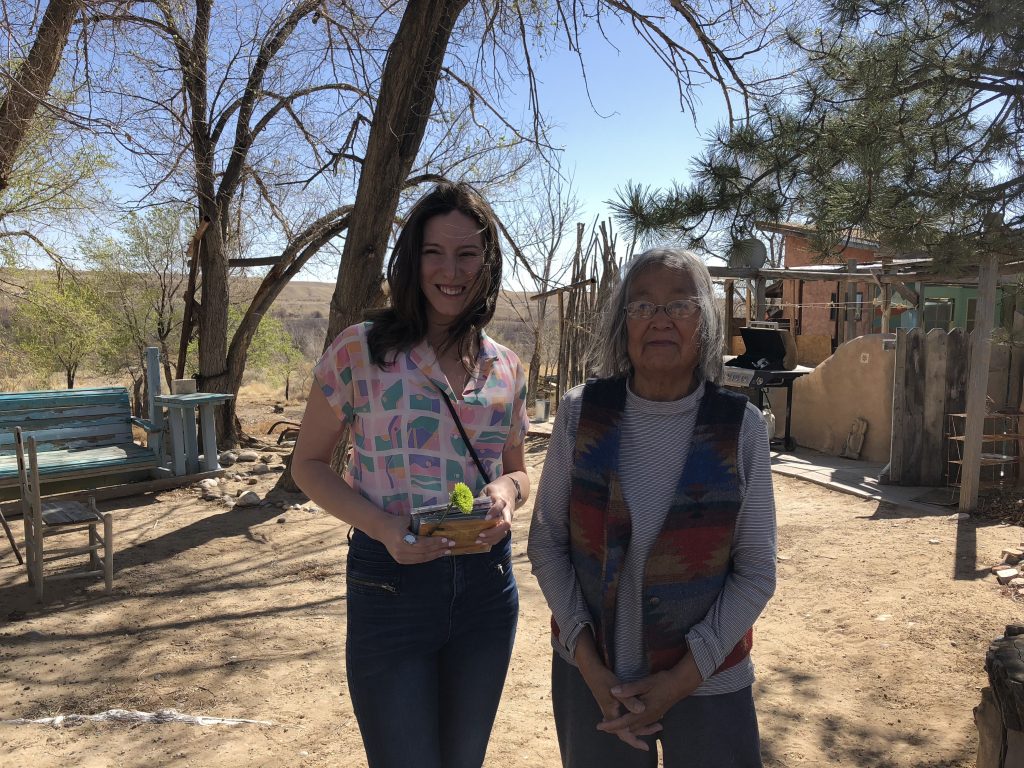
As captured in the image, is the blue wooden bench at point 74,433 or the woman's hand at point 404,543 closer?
the woman's hand at point 404,543

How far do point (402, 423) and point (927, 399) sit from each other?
770cm

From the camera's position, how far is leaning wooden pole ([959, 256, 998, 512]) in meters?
6.43

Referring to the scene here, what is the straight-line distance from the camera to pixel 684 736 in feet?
5.15

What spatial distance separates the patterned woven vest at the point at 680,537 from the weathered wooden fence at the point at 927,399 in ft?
23.5

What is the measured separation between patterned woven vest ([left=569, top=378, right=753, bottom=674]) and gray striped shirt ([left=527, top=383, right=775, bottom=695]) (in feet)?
0.07

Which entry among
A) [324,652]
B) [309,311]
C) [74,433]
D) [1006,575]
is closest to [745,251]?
[1006,575]

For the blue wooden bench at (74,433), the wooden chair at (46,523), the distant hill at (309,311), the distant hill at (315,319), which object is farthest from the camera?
the distant hill at (315,319)

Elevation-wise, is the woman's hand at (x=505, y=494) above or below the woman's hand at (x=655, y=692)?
above

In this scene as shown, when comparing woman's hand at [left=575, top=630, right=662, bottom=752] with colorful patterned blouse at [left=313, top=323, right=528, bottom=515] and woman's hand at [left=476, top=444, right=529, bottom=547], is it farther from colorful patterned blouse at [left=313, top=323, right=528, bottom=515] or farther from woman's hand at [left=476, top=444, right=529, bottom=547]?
colorful patterned blouse at [left=313, top=323, right=528, bottom=515]

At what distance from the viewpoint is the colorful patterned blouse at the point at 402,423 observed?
1649 mm

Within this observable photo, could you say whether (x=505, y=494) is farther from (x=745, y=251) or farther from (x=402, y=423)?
(x=745, y=251)

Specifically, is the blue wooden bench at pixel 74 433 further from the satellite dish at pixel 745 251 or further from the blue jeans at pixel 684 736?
the blue jeans at pixel 684 736

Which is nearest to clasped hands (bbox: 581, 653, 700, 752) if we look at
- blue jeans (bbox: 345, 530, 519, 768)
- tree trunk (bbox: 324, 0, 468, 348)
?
blue jeans (bbox: 345, 530, 519, 768)

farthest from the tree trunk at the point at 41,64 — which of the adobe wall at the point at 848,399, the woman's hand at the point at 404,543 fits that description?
the adobe wall at the point at 848,399
